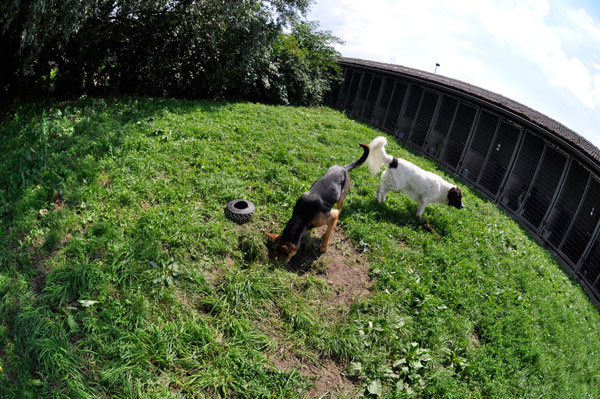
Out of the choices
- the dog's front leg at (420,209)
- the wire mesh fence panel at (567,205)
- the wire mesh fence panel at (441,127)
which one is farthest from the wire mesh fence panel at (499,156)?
the dog's front leg at (420,209)

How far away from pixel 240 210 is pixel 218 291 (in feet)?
5.62

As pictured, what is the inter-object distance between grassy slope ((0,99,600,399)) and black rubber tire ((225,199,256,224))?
0.53 ft

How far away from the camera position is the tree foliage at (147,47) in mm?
7988

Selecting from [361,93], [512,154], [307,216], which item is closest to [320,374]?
[307,216]

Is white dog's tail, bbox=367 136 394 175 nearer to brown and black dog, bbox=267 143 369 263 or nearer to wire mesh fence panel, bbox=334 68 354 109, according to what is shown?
brown and black dog, bbox=267 143 369 263

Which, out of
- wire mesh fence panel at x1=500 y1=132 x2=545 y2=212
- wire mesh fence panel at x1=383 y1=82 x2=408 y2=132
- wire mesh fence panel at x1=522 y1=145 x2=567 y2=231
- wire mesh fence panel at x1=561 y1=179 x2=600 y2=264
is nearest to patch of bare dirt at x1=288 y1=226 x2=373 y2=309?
wire mesh fence panel at x1=561 y1=179 x2=600 y2=264

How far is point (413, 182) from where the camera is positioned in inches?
289

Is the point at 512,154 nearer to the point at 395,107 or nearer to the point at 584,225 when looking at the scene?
the point at 584,225

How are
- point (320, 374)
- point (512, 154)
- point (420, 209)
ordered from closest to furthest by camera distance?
1. point (320, 374)
2. point (420, 209)
3. point (512, 154)

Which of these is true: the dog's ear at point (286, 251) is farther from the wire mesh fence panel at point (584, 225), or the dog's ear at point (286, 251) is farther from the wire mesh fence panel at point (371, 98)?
the wire mesh fence panel at point (371, 98)

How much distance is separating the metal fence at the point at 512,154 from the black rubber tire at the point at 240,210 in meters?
8.63

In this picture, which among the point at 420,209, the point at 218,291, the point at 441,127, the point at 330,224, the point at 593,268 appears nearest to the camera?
the point at 218,291

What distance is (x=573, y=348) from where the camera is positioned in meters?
5.68

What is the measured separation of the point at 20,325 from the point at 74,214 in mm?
1846
